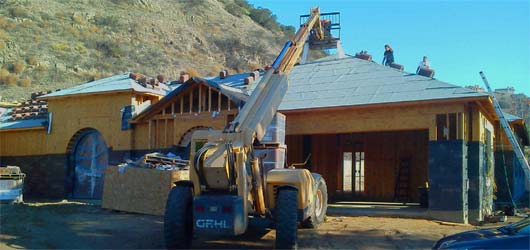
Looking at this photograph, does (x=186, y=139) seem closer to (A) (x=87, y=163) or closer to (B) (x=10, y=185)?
(A) (x=87, y=163)

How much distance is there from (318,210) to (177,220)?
4.95 meters

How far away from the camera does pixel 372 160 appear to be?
24.3m

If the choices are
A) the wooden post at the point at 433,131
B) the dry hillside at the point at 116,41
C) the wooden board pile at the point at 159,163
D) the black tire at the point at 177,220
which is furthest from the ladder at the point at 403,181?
the dry hillside at the point at 116,41

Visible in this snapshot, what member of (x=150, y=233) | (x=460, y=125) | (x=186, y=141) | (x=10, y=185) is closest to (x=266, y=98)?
(x=150, y=233)

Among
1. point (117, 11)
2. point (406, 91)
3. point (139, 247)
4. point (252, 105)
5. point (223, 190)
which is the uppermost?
point (117, 11)

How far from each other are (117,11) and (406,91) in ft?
176

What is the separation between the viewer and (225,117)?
19797 mm

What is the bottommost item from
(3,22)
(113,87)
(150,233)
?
(150,233)

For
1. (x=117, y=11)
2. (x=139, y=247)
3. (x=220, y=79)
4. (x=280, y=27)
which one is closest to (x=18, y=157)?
(x=220, y=79)

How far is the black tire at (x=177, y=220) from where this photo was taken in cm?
1067

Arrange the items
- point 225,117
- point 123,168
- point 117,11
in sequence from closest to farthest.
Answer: point 123,168, point 225,117, point 117,11

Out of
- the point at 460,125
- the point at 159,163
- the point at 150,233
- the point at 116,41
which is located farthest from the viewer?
the point at 116,41

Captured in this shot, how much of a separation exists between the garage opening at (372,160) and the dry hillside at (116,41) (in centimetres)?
2315

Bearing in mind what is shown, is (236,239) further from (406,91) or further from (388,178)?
(388,178)
